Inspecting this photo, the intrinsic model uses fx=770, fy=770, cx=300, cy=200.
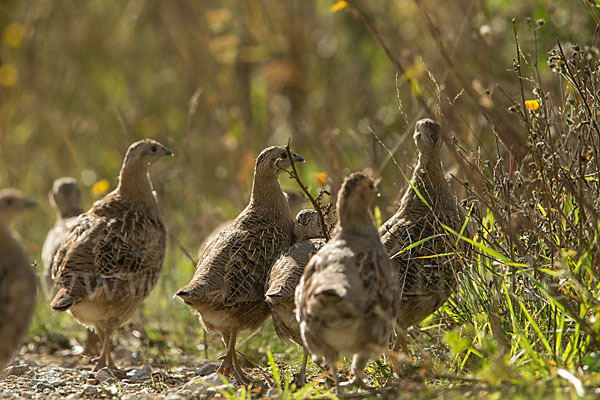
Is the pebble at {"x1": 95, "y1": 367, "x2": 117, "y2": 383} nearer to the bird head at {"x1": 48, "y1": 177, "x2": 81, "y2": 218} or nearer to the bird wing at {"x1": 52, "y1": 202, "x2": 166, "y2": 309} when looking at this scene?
the bird wing at {"x1": 52, "y1": 202, "x2": 166, "y2": 309}

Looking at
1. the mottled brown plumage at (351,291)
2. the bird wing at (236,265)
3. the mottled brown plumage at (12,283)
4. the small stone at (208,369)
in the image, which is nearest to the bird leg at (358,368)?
the mottled brown plumage at (351,291)

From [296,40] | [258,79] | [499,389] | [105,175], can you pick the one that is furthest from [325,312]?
[258,79]

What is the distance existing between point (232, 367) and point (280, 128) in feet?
22.2

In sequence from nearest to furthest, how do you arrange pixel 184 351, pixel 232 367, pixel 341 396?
pixel 341 396
pixel 232 367
pixel 184 351

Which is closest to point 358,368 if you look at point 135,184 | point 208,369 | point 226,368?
point 226,368

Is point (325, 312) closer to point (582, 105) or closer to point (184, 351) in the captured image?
point (582, 105)

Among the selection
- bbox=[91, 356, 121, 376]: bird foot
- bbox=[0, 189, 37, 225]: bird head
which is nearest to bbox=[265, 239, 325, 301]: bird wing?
bbox=[0, 189, 37, 225]: bird head

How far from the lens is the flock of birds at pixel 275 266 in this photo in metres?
4.22

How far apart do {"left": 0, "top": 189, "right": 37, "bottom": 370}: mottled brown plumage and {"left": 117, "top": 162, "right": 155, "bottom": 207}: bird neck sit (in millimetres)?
2333

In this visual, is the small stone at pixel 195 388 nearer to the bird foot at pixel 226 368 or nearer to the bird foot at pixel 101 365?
the bird foot at pixel 226 368

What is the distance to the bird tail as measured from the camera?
5.59m

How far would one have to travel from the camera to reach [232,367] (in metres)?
5.60

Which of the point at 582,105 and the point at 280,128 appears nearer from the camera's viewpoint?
the point at 582,105

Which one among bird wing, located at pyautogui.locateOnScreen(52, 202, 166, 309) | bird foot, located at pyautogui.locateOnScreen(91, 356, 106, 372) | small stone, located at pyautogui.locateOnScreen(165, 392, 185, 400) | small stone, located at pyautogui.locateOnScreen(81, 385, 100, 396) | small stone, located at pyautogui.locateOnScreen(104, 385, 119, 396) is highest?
bird wing, located at pyautogui.locateOnScreen(52, 202, 166, 309)
